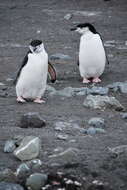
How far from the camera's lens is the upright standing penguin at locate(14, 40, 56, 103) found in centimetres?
578

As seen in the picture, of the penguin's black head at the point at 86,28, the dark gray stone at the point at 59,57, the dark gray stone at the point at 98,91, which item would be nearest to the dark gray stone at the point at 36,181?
the dark gray stone at the point at 98,91

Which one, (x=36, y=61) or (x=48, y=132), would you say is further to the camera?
Answer: (x=36, y=61)

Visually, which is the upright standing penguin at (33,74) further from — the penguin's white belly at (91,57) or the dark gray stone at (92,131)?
the dark gray stone at (92,131)

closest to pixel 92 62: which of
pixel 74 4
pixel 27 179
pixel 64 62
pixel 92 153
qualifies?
pixel 64 62

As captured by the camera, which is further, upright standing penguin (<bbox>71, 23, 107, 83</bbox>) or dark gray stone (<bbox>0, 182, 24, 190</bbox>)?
upright standing penguin (<bbox>71, 23, 107, 83</bbox>)

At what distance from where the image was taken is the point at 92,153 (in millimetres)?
4141

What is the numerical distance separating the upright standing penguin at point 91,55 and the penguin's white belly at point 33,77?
125 centimetres

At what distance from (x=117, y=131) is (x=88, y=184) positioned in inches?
44.2

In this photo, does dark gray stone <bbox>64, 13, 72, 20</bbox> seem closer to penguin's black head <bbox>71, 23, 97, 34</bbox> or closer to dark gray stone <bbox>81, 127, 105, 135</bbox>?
penguin's black head <bbox>71, 23, 97, 34</bbox>

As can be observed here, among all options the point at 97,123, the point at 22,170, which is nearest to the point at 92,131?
the point at 97,123

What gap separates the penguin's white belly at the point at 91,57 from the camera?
277 inches

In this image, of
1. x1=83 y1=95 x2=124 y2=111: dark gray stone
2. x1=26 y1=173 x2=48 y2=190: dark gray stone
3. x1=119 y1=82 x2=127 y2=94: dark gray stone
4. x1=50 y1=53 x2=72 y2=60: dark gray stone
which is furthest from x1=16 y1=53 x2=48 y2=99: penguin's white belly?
x1=50 y1=53 x2=72 y2=60: dark gray stone

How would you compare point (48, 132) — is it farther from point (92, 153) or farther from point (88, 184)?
point (88, 184)

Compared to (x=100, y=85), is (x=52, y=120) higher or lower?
higher
